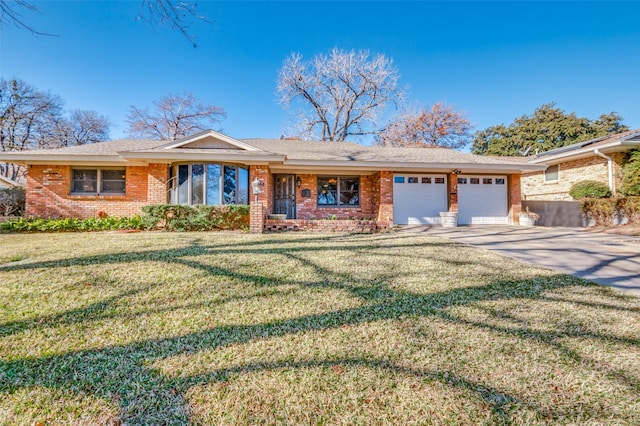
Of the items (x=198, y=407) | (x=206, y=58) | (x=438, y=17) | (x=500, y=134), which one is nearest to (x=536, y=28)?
(x=438, y=17)

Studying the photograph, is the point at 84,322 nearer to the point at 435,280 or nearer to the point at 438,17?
the point at 435,280

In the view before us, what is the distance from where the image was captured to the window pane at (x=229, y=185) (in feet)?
33.7

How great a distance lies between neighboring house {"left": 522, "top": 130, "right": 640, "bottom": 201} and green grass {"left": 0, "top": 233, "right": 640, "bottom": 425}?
1227 centimetres

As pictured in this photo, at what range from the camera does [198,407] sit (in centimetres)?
175

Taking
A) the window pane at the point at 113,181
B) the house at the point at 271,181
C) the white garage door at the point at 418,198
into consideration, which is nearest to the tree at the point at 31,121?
the house at the point at 271,181

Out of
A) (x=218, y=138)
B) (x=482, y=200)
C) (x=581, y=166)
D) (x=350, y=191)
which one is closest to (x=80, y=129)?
(x=218, y=138)

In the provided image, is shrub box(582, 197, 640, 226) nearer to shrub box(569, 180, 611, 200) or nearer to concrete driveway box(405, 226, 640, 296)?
shrub box(569, 180, 611, 200)

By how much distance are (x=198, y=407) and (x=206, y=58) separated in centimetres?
1583

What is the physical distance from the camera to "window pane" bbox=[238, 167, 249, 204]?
1052cm

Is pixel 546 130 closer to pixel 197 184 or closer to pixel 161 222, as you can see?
pixel 197 184

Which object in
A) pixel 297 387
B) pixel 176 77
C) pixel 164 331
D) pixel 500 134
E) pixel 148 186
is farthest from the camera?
pixel 500 134

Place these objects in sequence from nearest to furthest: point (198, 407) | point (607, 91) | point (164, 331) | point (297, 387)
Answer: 1. point (198, 407)
2. point (297, 387)
3. point (164, 331)
4. point (607, 91)

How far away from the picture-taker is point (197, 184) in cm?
1016

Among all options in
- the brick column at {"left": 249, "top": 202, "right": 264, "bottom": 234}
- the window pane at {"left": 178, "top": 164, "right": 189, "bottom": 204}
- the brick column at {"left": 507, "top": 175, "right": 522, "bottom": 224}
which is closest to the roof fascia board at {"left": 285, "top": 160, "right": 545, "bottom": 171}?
the brick column at {"left": 507, "top": 175, "right": 522, "bottom": 224}
